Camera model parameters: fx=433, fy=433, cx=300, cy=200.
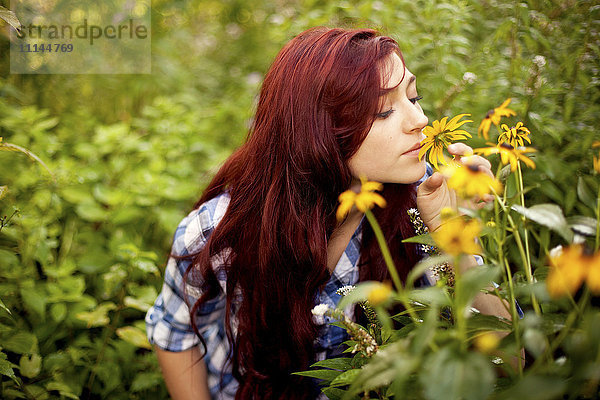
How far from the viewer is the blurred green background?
38.4 inches

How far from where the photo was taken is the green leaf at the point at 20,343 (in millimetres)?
952

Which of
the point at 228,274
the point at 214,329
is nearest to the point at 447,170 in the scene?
the point at 228,274

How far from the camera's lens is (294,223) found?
0.90 meters

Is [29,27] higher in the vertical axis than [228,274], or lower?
higher

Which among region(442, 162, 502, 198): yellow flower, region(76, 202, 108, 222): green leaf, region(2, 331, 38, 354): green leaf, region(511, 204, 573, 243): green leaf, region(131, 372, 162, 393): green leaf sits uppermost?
region(442, 162, 502, 198): yellow flower

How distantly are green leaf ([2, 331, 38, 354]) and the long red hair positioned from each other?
366 mm

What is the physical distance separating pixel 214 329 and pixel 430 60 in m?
0.97

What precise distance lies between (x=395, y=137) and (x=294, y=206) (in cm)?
25

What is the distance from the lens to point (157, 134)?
185 cm

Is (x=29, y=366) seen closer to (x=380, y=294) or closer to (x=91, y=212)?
(x=91, y=212)

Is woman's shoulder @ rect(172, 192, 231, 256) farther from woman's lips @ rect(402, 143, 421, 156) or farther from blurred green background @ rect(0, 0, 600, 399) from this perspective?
woman's lips @ rect(402, 143, 421, 156)

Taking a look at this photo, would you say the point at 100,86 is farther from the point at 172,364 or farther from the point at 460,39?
the point at 460,39

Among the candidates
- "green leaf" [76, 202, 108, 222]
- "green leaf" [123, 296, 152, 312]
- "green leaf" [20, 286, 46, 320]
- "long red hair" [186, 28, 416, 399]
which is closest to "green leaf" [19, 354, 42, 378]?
"green leaf" [20, 286, 46, 320]

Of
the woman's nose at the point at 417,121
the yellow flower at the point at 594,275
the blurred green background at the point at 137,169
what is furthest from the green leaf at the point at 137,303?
the yellow flower at the point at 594,275
